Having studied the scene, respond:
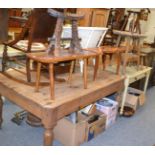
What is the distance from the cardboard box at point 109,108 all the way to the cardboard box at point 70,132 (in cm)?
38

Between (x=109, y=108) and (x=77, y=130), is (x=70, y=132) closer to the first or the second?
(x=77, y=130)

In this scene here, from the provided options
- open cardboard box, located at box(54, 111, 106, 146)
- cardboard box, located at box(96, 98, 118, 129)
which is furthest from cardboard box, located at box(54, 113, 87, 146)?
cardboard box, located at box(96, 98, 118, 129)

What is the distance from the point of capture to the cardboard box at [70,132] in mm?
2150

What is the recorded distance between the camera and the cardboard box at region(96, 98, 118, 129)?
2.56m

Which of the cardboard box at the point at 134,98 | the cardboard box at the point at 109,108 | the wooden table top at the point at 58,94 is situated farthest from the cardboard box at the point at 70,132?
the cardboard box at the point at 134,98

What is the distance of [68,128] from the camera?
217cm

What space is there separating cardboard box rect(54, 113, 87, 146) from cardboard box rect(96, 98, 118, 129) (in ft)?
1.23

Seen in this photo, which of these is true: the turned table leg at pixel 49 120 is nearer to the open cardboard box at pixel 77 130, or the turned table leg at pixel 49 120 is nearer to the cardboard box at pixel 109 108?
the open cardboard box at pixel 77 130

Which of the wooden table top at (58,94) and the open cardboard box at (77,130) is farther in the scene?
the open cardboard box at (77,130)

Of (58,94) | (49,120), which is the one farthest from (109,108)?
(49,120)

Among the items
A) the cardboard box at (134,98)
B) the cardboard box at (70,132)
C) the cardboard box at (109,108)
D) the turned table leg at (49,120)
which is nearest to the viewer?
the turned table leg at (49,120)

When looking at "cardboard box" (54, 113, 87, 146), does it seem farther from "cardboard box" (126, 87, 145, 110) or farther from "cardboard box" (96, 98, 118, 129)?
"cardboard box" (126, 87, 145, 110)

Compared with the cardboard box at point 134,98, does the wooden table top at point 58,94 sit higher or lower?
higher
